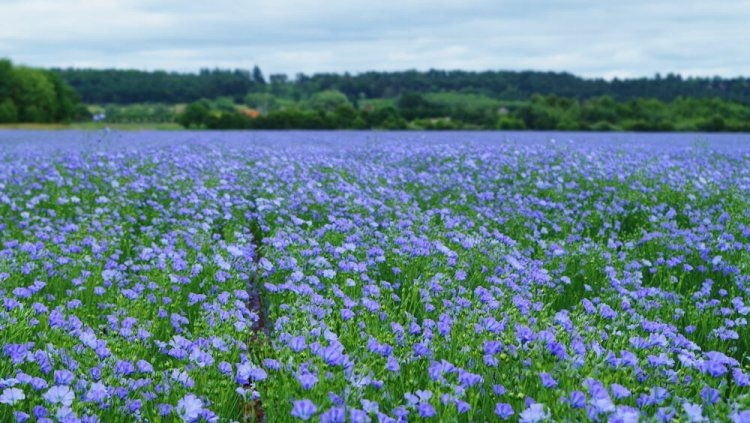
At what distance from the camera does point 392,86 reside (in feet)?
168

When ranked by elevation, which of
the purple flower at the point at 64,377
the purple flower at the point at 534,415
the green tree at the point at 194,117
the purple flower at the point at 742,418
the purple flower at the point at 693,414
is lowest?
the green tree at the point at 194,117

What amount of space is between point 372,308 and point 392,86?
158 feet

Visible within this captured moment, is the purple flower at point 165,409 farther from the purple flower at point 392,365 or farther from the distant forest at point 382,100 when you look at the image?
the distant forest at point 382,100

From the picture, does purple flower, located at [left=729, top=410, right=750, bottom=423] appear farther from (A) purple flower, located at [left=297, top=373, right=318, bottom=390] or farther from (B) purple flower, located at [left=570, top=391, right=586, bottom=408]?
(A) purple flower, located at [left=297, top=373, right=318, bottom=390]

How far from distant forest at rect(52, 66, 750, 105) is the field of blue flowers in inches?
1423

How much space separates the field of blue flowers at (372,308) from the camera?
282 centimetres

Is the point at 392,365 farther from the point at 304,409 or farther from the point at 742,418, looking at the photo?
the point at 742,418

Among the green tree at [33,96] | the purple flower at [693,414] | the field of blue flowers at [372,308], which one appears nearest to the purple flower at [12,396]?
the field of blue flowers at [372,308]

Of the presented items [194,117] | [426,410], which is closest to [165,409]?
[426,410]

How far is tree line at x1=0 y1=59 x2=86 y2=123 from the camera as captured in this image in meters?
48.7

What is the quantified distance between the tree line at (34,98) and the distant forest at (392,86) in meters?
4.12

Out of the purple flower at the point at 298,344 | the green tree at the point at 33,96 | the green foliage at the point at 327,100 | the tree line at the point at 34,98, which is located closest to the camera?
the purple flower at the point at 298,344

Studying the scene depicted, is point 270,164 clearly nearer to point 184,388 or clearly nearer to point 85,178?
point 85,178

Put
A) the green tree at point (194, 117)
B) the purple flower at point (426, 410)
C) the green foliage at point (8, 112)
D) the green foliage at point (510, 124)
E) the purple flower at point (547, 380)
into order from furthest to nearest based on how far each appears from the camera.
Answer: the green foliage at point (8, 112) < the green tree at point (194, 117) < the green foliage at point (510, 124) < the purple flower at point (547, 380) < the purple flower at point (426, 410)
